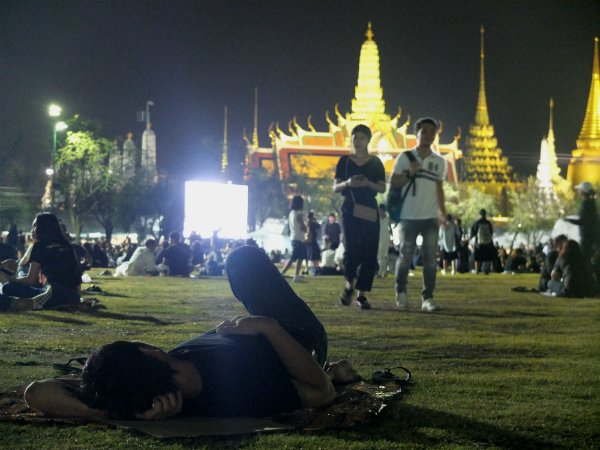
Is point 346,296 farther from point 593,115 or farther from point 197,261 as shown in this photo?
point 593,115

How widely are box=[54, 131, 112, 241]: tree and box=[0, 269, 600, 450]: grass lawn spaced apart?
1210 inches

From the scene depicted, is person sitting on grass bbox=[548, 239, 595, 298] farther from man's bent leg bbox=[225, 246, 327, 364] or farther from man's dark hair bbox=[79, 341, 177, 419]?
man's dark hair bbox=[79, 341, 177, 419]

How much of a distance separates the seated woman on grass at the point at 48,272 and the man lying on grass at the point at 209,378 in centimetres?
462

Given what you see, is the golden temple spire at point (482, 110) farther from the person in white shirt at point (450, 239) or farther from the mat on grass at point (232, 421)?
the mat on grass at point (232, 421)

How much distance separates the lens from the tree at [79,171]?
39.1 meters

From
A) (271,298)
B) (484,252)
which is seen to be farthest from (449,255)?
(271,298)

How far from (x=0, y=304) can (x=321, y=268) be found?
10338 millimetres

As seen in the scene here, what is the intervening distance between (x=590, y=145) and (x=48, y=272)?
10128 centimetres

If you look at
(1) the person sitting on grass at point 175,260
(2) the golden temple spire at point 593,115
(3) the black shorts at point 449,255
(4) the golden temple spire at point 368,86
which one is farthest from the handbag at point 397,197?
(2) the golden temple spire at point 593,115

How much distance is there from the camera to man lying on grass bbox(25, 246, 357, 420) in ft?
9.03

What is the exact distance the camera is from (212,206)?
3709cm

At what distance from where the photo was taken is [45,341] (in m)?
5.34

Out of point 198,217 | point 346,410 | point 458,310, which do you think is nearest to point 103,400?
point 346,410

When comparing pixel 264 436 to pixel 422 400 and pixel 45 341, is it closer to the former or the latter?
pixel 422 400
